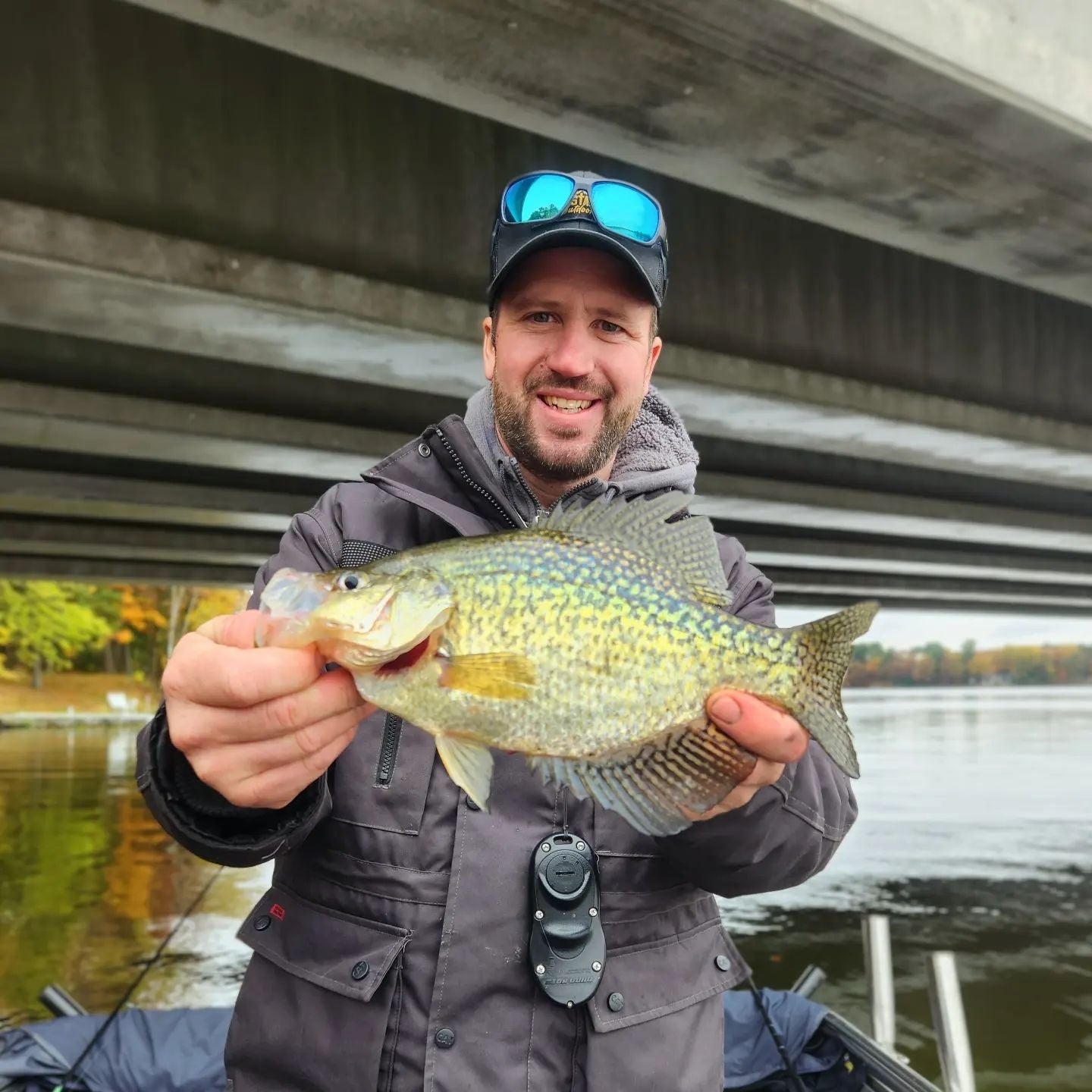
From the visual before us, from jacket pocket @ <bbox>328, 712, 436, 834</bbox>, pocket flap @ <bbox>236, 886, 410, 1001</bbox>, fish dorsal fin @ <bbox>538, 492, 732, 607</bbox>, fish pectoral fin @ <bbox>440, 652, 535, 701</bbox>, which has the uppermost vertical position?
fish dorsal fin @ <bbox>538, 492, 732, 607</bbox>

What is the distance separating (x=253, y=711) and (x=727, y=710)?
43.2 inches

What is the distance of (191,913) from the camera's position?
33.8 ft

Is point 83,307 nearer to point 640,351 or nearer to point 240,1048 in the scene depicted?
point 640,351

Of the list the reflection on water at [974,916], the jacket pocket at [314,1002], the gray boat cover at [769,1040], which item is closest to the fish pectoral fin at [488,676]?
the jacket pocket at [314,1002]

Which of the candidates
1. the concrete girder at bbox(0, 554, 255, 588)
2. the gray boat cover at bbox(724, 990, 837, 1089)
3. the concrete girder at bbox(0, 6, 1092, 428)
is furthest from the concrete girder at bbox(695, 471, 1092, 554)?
the concrete girder at bbox(0, 554, 255, 588)

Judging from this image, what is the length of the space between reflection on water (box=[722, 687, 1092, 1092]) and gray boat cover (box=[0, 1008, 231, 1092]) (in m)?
5.07

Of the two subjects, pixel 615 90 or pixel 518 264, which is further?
pixel 615 90

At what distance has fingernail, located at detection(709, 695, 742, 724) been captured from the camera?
2.37 meters

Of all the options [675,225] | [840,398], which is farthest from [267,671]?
[840,398]

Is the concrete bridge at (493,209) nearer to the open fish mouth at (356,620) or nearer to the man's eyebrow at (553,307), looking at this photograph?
the man's eyebrow at (553,307)

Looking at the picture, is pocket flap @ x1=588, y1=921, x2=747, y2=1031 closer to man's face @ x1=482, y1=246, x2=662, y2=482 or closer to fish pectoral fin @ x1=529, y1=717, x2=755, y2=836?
fish pectoral fin @ x1=529, y1=717, x2=755, y2=836

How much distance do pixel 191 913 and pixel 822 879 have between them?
769 cm

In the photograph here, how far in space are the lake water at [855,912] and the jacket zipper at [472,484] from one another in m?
6.30

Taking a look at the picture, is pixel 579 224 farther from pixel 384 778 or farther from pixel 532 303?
pixel 384 778
